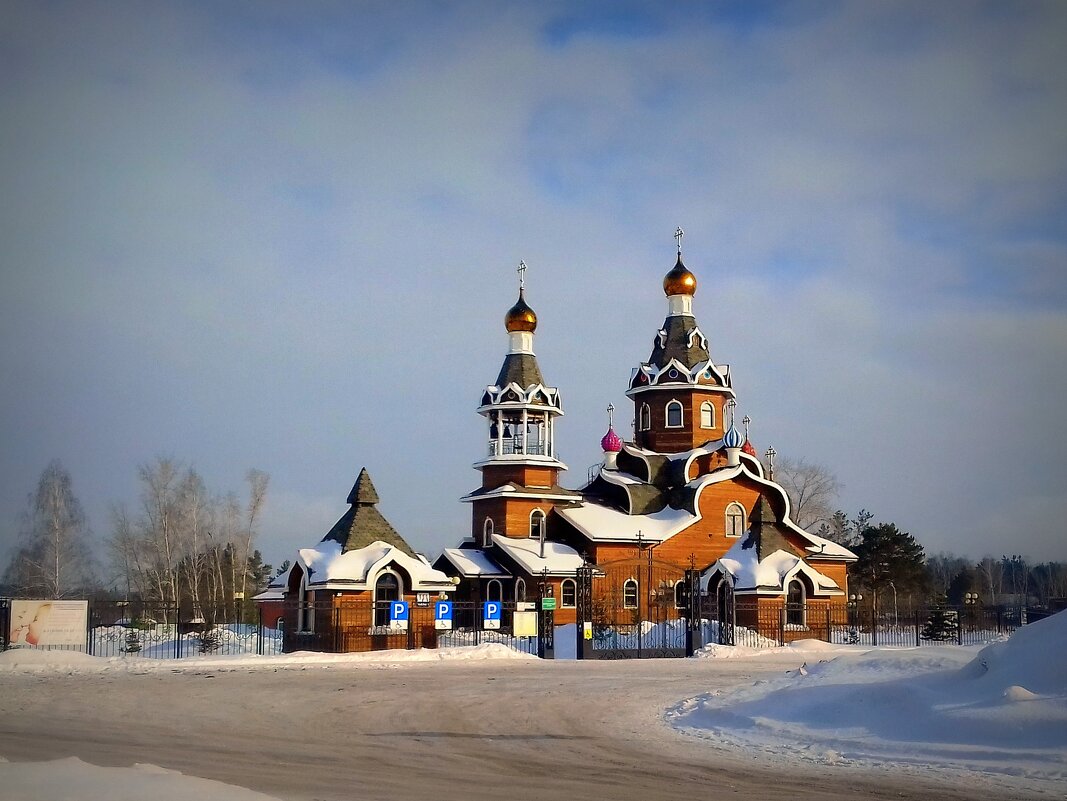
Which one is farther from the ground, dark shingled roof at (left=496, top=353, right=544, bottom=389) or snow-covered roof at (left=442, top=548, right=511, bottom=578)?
dark shingled roof at (left=496, top=353, right=544, bottom=389)

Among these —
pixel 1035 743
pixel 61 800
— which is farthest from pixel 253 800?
pixel 1035 743

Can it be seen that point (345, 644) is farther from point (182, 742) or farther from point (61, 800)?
point (61, 800)

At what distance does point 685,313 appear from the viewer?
155 ft

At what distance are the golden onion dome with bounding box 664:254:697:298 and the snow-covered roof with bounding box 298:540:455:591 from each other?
18.5 metres

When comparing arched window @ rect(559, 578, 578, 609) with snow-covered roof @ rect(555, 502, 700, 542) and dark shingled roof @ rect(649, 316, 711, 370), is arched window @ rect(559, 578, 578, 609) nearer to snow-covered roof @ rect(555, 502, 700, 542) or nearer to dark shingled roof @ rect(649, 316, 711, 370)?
snow-covered roof @ rect(555, 502, 700, 542)

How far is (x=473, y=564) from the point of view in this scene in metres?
39.4

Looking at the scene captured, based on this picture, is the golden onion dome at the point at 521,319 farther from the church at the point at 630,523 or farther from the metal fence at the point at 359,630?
the metal fence at the point at 359,630

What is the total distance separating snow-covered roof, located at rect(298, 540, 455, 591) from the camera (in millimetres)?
32469

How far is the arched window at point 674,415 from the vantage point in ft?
150

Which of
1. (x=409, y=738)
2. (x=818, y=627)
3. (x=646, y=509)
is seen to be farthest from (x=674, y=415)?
(x=409, y=738)

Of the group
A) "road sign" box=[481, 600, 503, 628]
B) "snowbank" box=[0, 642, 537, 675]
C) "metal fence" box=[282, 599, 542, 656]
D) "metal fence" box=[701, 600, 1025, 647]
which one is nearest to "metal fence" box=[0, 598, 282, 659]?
"metal fence" box=[282, 599, 542, 656]

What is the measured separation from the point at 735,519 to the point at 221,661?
22.6 m

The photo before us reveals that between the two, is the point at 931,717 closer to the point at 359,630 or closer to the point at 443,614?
the point at 443,614

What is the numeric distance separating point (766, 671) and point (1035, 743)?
12.3m
